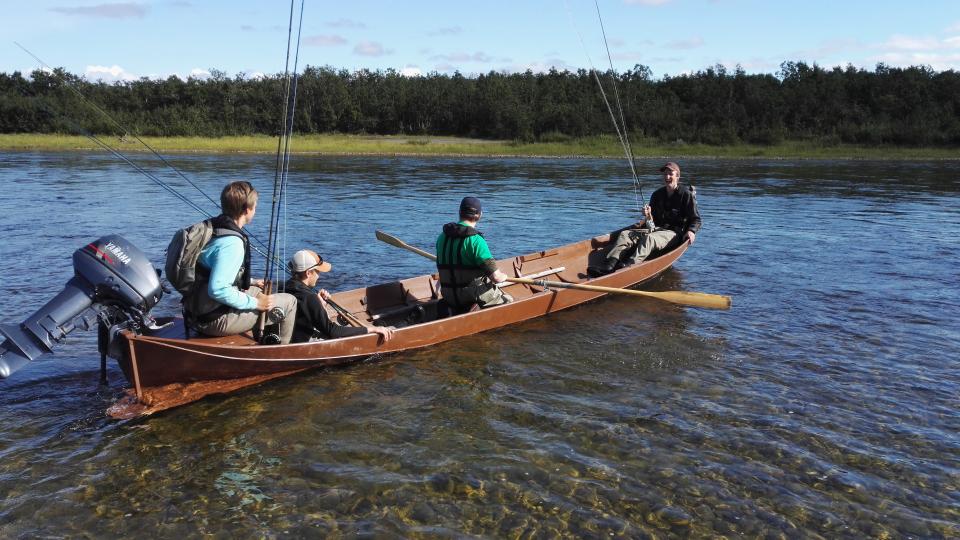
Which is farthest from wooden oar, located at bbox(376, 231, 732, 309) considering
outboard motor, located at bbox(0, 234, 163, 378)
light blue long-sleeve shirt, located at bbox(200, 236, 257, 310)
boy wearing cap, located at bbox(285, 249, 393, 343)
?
outboard motor, located at bbox(0, 234, 163, 378)

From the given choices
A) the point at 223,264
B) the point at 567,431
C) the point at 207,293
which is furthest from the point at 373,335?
the point at 567,431

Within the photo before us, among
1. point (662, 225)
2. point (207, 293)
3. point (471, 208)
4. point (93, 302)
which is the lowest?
point (93, 302)

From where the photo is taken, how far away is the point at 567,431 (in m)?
6.70

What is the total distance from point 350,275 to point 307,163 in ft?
106

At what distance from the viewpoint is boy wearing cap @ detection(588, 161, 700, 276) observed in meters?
12.6

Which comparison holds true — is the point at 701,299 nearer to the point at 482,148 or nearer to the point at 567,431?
the point at 567,431

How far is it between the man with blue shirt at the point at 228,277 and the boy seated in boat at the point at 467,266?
261cm

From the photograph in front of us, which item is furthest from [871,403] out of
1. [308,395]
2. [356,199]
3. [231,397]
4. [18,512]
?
[356,199]

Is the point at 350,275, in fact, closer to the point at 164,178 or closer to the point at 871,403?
the point at 871,403

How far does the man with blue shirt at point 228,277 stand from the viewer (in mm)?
6258

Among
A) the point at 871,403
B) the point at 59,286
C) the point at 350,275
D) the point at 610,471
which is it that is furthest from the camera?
the point at 350,275

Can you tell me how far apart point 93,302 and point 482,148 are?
5009 cm

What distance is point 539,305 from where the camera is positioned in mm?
10148

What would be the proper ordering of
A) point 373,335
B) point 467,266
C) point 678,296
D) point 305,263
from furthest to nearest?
point 678,296, point 467,266, point 373,335, point 305,263
